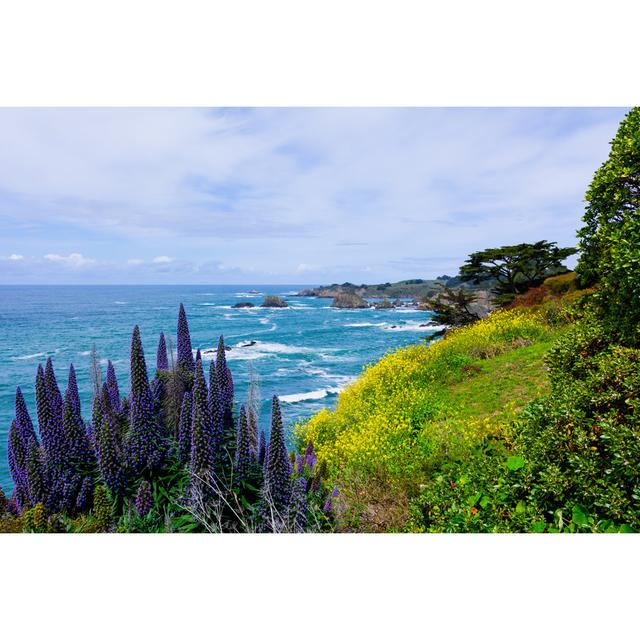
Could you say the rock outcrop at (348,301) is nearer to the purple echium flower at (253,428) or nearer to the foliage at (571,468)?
the purple echium flower at (253,428)

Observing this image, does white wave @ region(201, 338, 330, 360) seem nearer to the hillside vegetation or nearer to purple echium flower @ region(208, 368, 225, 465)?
purple echium flower @ region(208, 368, 225, 465)

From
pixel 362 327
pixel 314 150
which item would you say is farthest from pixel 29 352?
pixel 362 327

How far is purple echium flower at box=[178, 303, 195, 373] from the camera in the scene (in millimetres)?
3232

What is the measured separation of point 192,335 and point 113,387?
78cm

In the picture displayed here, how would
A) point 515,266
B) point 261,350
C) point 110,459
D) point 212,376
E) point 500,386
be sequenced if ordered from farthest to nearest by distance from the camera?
1. point 515,266
2. point 500,386
3. point 261,350
4. point 212,376
5. point 110,459

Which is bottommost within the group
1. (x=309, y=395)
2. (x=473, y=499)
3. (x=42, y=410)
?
(x=473, y=499)

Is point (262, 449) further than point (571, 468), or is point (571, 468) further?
point (262, 449)

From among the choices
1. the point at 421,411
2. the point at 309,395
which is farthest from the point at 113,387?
the point at 421,411

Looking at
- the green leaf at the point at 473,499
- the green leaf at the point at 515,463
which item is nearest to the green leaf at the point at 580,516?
the green leaf at the point at 515,463

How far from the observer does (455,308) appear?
27.1 feet

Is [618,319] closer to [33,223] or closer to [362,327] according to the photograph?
[362,327]

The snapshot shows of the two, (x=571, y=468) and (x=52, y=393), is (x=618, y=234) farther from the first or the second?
(x=52, y=393)

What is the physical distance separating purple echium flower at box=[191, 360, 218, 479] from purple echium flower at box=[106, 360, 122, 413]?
0.95 meters

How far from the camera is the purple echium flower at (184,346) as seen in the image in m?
3.23
